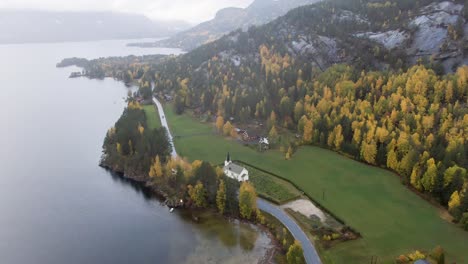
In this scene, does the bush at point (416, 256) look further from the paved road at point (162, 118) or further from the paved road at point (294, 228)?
the paved road at point (162, 118)

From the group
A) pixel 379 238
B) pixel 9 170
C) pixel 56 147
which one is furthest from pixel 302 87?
pixel 9 170

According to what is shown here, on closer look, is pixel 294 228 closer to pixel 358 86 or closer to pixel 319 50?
pixel 358 86

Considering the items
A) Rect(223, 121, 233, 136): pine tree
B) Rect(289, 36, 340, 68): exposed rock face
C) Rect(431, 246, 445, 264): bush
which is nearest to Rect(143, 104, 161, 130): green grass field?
Rect(223, 121, 233, 136): pine tree

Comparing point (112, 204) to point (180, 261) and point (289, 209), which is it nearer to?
point (180, 261)

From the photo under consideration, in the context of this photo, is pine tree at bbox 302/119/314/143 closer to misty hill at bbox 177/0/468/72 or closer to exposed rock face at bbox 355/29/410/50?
misty hill at bbox 177/0/468/72

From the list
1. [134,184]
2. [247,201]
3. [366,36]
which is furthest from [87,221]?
[366,36]

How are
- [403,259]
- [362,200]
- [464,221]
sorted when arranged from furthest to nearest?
[362,200]
[464,221]
[403,259]
